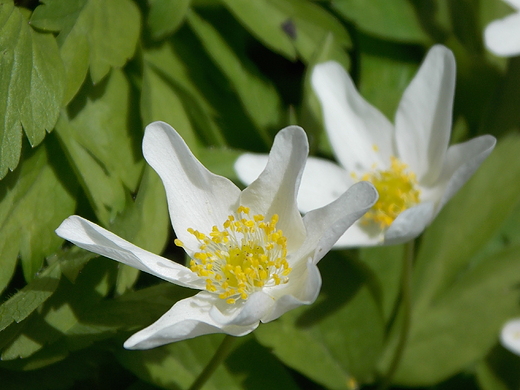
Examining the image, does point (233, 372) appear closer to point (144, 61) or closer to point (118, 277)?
point (118, 277)

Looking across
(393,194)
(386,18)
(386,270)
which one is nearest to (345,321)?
(386,270)

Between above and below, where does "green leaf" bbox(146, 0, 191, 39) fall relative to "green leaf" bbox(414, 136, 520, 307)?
above

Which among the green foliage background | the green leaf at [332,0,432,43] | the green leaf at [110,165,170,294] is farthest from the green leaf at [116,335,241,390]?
the green leaf at [332,0,432,43]

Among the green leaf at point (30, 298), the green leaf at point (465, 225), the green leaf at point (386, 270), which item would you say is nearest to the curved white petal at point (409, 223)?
the green leaf at point (386, 270)

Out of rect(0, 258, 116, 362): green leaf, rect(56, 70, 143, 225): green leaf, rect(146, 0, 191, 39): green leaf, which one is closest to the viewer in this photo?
rect(0, 258, 116, 362): green leaf

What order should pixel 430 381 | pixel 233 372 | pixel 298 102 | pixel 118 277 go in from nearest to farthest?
pixel 118 277, pixel 233 372, pixel 430 381, pixel 298 102

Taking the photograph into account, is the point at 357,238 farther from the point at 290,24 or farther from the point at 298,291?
the point at 290,24

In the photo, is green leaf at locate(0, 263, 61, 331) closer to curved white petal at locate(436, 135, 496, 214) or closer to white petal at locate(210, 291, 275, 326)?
white petal at locate(210, 291, 275, 326)

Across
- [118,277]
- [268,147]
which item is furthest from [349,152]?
[118,277]
